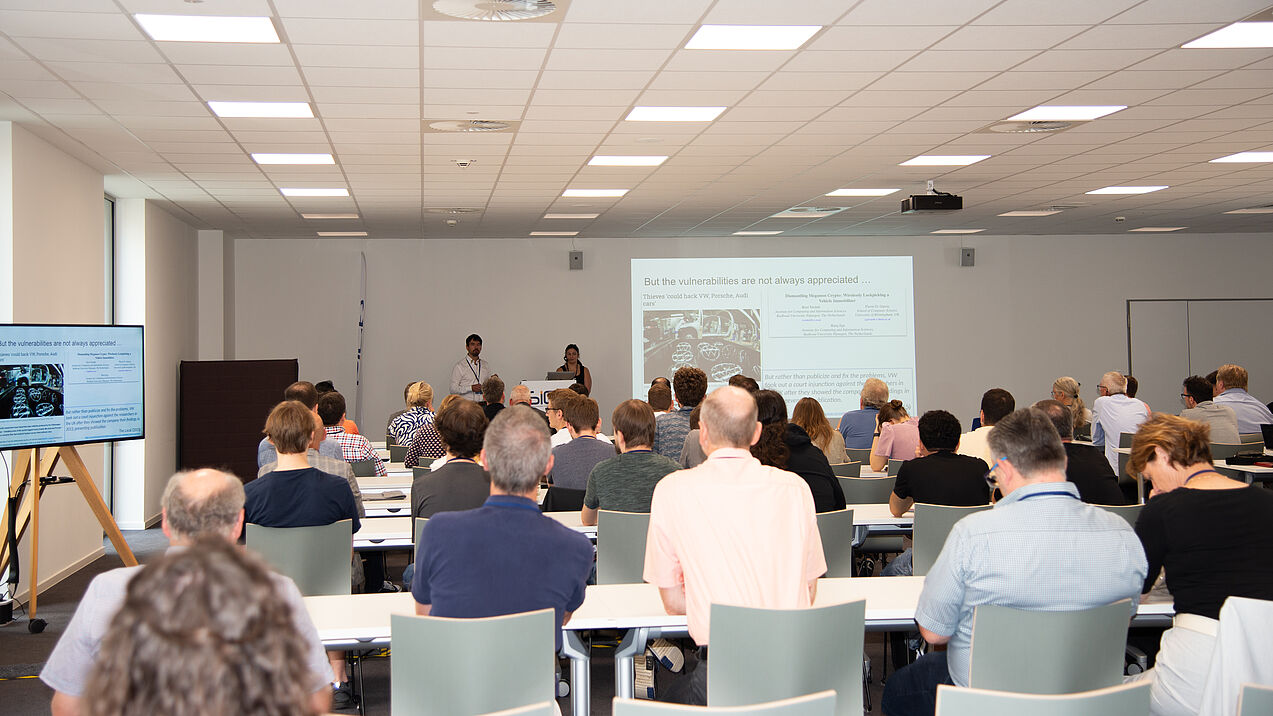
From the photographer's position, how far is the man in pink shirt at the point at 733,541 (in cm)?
279

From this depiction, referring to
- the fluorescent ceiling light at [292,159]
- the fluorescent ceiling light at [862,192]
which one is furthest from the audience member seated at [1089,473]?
the fluorescent ceiling light at [292,159]

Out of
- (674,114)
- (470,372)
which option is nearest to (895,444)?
(674,114)

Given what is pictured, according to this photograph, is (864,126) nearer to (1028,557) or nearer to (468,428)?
(468,428)

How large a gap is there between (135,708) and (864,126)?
21.5ft

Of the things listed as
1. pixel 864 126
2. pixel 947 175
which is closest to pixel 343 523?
pixel 864 126

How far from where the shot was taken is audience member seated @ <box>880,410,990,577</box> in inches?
186

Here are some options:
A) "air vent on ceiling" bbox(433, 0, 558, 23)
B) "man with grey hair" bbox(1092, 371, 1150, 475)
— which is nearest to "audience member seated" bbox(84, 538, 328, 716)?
"air vent on ceiling" bbox(433, 0, 558, 23)

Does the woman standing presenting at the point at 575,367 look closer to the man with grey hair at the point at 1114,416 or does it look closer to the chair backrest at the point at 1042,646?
the man with grey hair at the point at 1114,416

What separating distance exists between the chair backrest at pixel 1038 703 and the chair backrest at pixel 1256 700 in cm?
18

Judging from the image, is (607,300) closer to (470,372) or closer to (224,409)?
(470,372)

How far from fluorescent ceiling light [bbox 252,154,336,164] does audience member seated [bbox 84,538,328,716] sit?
7.07 metres

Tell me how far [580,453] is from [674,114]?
2.38m

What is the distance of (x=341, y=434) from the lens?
20.7 ft

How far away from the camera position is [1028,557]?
2627mm
